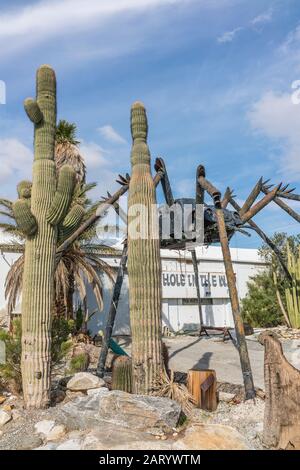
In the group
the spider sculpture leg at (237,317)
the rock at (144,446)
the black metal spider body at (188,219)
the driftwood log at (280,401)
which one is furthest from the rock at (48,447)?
the black metal spider body at (188,219)

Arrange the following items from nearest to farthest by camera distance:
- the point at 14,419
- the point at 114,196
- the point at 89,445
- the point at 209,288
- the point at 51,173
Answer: the point at 89,445 < the point at 14,419 < the point at 51,173 < the point at 114,196 < the point at 209,288

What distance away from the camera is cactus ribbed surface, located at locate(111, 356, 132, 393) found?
244 inches

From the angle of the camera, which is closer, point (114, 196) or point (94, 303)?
point (114, 196)

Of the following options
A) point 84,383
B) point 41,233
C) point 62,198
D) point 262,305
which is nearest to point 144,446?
point 84,383

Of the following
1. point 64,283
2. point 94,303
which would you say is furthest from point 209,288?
point 64,283

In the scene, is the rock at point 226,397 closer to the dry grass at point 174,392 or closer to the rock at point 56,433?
the dry grass at point 174,392

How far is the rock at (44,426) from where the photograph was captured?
4.89 m

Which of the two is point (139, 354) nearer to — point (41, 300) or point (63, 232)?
point (41, 300)

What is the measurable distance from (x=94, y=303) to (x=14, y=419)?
1213cm

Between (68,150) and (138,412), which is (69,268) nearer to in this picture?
(68,150)

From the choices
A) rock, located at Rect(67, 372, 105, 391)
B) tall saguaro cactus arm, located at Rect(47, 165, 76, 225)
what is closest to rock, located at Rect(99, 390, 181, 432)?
rock, located at Rect(67, 372, 105, 391)

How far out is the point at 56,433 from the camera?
15.7 feet

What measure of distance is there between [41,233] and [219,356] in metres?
6.22

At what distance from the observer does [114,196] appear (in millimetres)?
7535
